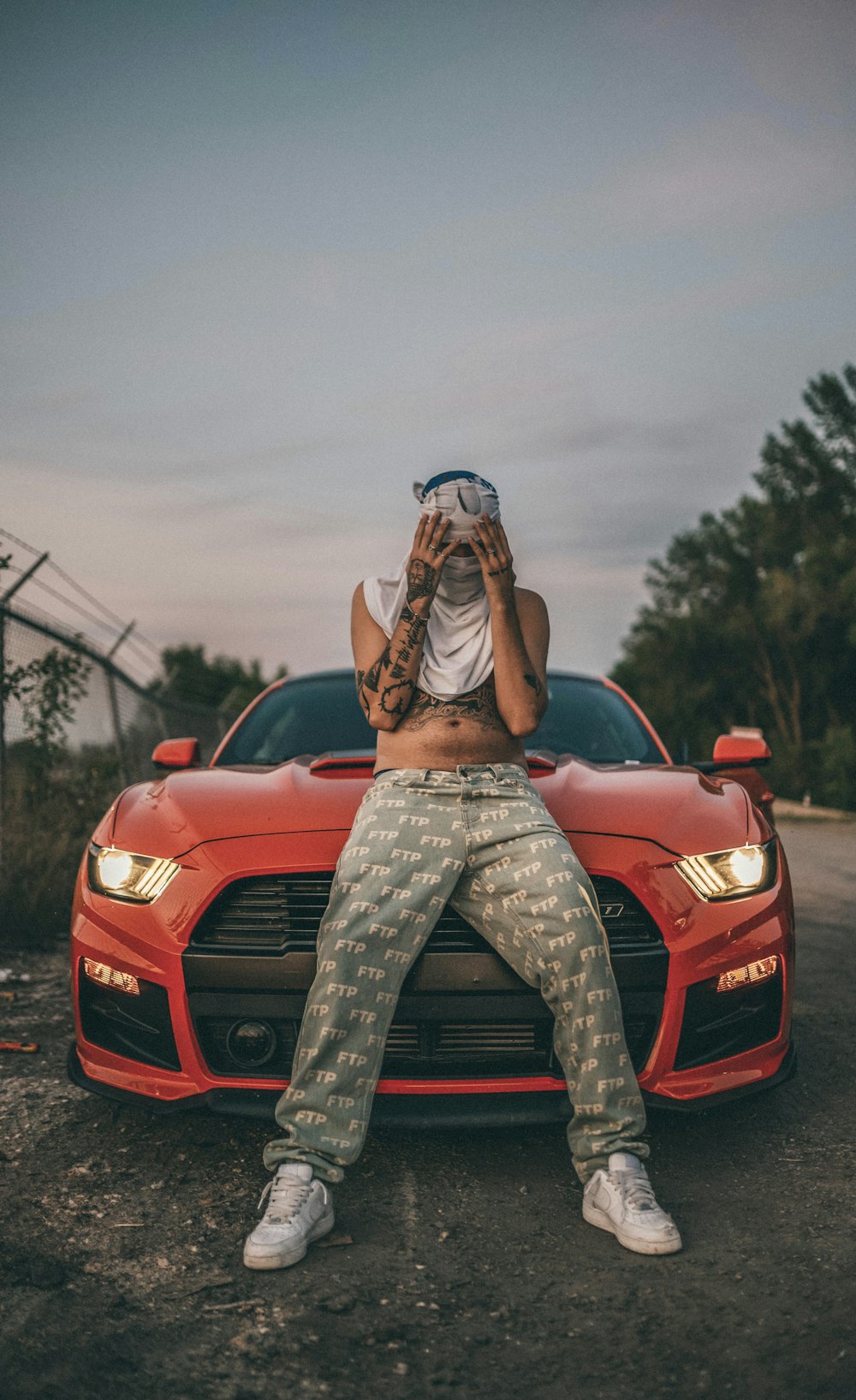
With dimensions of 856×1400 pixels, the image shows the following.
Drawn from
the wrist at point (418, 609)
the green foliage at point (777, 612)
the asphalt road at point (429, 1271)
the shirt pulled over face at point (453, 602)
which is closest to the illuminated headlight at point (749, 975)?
the asphalt road at point (429, 1271)

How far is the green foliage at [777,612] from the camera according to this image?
1746 inches

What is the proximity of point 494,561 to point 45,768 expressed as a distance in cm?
486

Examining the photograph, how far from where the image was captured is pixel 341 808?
2986mm

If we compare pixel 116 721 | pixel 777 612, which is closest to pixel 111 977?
pixel 116 721

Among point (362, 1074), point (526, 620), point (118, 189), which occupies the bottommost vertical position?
point (362, 1074)

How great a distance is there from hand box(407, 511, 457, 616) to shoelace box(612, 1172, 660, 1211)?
144cm

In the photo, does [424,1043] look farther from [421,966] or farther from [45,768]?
[45,768]

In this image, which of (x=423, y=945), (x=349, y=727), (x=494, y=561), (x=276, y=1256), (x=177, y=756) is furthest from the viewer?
(x=349, y=727)

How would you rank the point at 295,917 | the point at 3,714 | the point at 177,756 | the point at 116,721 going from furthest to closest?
the point at 116,721
the point at 3,714
the point at 177,756
the point at 295,917

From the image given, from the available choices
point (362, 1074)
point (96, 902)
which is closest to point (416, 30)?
point (96, 902)

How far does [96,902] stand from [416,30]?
6559 mm

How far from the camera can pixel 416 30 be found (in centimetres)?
722

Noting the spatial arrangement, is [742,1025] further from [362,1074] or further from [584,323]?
[584,323]

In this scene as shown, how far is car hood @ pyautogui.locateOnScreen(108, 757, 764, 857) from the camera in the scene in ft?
9.52
